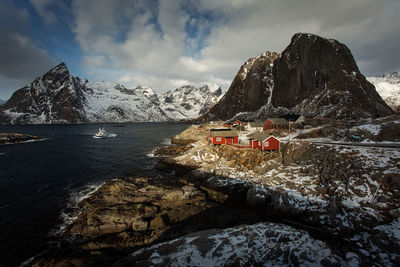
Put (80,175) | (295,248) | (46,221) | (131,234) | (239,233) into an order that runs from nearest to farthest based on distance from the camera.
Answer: (295,248) → (239,233) → (131,234) → (46,221) → (80,175)

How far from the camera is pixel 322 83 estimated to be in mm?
119375

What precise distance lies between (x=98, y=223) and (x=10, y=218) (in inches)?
473

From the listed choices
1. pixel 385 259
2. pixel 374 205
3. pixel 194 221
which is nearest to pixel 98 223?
pixel 194 221

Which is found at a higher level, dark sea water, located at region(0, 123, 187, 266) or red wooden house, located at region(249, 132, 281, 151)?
red wooden house, located at region(249, 132, 281, 151)

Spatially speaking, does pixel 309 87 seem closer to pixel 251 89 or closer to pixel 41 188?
pixel 251 89

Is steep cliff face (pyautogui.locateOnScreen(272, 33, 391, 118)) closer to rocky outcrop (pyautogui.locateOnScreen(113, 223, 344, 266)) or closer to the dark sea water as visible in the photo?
rocky outcrop (pyautogui.locateOnScreen(113, 223, 344, 266))

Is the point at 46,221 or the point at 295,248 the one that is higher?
the point at 295,248

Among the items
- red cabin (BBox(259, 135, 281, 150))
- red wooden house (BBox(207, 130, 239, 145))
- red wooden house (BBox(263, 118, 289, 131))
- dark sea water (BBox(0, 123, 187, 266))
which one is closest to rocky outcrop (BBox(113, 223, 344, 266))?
dark sea water (BBox(0, 123, 187, 266))

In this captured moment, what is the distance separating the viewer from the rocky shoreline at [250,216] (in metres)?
13.0

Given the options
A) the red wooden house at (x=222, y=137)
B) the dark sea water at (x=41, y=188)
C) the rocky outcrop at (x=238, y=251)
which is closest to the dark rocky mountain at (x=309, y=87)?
the red wooden house at (x=222, y=137)

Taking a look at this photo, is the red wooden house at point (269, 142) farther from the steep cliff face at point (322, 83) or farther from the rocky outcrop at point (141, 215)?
the steep cliff face at point (322, 83)

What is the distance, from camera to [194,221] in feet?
60.6

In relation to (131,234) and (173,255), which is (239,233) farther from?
(131,234)

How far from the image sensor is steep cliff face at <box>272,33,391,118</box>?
306 feet
